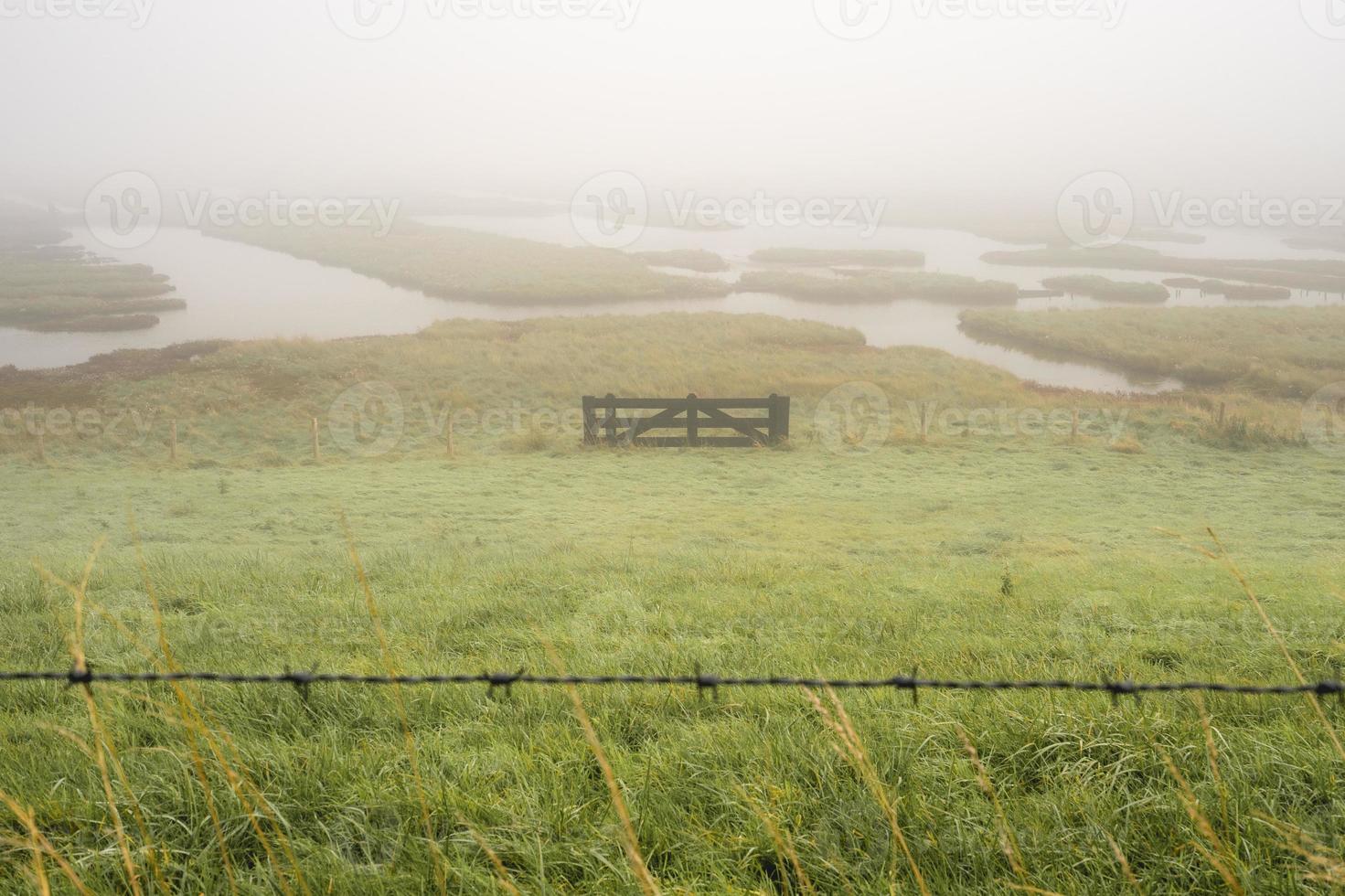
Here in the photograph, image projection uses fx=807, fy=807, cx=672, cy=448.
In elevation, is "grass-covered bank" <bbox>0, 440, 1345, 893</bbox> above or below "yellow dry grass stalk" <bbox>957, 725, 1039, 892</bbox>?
below

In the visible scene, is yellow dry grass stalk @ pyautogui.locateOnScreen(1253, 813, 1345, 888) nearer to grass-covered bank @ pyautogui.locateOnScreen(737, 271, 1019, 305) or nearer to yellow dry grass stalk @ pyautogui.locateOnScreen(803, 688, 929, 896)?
yellow dry grass stalk @ pyautogui.locateOnScreen(803, 688, 929, 896)

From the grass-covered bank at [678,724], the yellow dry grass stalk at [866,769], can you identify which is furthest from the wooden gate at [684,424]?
the yellow dry grass stalk at [866,769]

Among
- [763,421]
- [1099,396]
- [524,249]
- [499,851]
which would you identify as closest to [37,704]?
[499,851]

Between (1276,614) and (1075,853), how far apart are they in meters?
5.05

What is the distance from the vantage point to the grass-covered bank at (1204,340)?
127 feet

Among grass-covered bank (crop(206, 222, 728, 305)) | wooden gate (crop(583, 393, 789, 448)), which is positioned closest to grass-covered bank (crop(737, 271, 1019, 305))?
grass-covered bank (crop(206, 222, 728, 305))

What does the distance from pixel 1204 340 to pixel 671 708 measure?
168ft

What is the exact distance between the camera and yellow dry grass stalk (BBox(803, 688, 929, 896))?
2.12 m

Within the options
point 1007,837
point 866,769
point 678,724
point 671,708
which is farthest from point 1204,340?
point 1007,837

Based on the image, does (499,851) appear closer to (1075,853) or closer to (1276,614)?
(1075,853)

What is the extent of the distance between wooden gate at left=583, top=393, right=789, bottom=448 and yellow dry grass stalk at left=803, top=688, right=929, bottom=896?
19.6 meters

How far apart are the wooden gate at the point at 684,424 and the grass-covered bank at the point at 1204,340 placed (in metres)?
26.3

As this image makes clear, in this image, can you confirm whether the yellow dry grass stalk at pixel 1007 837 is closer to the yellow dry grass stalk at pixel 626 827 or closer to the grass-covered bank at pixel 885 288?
the yellow dry grass stalk at pixel 626 827

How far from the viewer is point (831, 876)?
245cm
